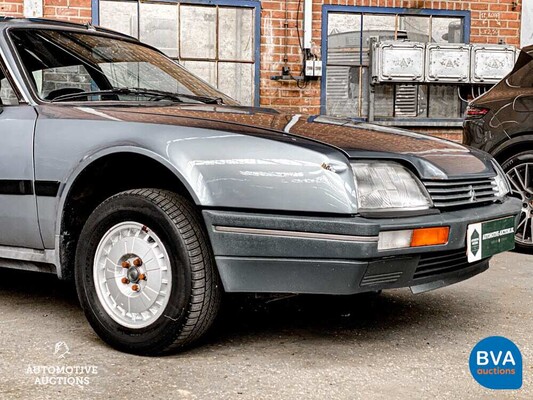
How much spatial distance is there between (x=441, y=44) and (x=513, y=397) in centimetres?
785

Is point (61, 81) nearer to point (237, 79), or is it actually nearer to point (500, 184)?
point (500, 184)

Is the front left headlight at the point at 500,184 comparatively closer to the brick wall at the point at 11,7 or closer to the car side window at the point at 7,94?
the car side window at the point at 7,94

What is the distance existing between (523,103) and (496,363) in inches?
132

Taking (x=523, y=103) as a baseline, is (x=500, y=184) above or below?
below

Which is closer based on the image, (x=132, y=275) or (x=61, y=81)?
(x=132, y=275)

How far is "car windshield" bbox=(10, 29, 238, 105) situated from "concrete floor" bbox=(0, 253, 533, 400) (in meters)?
1.10

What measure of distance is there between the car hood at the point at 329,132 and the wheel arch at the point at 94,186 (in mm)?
182

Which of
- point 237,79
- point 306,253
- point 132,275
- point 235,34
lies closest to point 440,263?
point 306,253

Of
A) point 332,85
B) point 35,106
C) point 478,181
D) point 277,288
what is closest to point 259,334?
point 277,288

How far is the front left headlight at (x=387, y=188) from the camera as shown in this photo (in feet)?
10.7

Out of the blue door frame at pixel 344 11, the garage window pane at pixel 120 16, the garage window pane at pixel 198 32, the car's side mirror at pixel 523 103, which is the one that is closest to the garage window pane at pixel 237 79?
the garage window pane at pixel 198 32

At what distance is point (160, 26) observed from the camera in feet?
31.8

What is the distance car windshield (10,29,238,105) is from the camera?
13.2 ft

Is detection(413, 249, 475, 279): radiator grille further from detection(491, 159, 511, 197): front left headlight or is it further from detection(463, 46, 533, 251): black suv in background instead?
detection(463, 46, 533, 251): black suv in background
